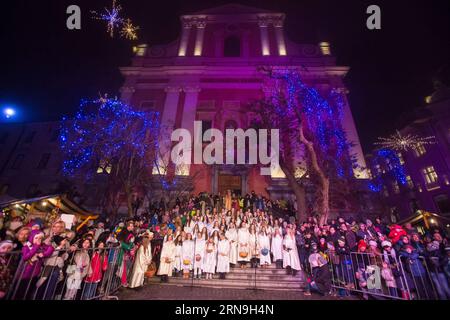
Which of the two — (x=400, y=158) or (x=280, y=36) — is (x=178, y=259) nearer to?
(x=280, y=36)

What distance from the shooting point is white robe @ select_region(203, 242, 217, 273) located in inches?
287

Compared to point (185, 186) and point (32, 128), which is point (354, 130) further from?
point (32, 128)

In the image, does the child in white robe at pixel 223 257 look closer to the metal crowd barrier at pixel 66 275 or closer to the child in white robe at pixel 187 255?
the child in white robe at pixel 187 255

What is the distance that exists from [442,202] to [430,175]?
3.35 meters

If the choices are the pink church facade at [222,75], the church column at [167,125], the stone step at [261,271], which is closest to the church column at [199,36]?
the pink church facade at [222,75]

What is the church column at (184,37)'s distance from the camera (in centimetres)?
2480

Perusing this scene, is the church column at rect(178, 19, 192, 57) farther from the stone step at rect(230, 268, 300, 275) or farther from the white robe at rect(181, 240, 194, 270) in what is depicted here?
the stone step at rect(230, 268, 300, 275)

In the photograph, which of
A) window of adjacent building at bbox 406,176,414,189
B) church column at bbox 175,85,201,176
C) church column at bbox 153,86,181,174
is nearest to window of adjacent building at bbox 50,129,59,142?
church column at bbox 153,86,181,174

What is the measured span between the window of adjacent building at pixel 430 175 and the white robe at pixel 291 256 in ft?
82.7

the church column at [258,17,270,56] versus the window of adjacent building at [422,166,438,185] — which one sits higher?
the church column at [258,17,270,56]

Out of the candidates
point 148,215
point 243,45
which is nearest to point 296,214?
point 148,215

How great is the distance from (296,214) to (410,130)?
23.3m

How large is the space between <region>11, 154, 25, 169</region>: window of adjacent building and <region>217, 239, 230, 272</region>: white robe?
2875 centimetres

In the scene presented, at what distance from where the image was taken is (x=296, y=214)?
46.5 feet
